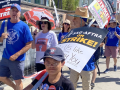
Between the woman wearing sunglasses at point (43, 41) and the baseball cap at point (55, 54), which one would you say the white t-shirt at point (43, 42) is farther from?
the baseball cap at point (55, 54)

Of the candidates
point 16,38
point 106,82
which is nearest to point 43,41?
point 16,38

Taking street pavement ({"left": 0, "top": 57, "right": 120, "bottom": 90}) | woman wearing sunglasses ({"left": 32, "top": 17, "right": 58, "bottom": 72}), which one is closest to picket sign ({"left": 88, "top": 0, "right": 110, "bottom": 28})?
woman wearing sunglasses ({"left": 32, "top": 17, "right": 58, "bottom": 72})

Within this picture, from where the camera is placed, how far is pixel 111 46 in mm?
5914

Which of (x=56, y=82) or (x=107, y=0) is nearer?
(x=56, y=82)

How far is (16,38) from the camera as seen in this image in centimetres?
316

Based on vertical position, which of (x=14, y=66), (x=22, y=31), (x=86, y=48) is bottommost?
(x=14, y=66)

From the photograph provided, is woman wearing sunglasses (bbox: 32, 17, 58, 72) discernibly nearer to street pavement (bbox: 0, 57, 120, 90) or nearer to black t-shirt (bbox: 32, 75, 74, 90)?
street pavement (bbox: 0, 57, 120, 90)

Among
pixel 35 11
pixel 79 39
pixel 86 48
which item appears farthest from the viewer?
pixel 35 11

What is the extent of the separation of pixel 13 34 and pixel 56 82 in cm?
162

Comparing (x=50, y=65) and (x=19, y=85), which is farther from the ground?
(x=50, y=65)

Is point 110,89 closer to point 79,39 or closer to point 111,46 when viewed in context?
point 111,46

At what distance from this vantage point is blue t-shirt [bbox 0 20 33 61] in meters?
3.15

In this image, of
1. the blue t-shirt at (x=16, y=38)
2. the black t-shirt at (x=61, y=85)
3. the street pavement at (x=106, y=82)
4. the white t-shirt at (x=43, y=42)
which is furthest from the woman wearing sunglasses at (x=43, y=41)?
the black t-shirt at (x=61, y=85)

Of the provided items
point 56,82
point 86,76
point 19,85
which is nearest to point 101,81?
point 86,76
